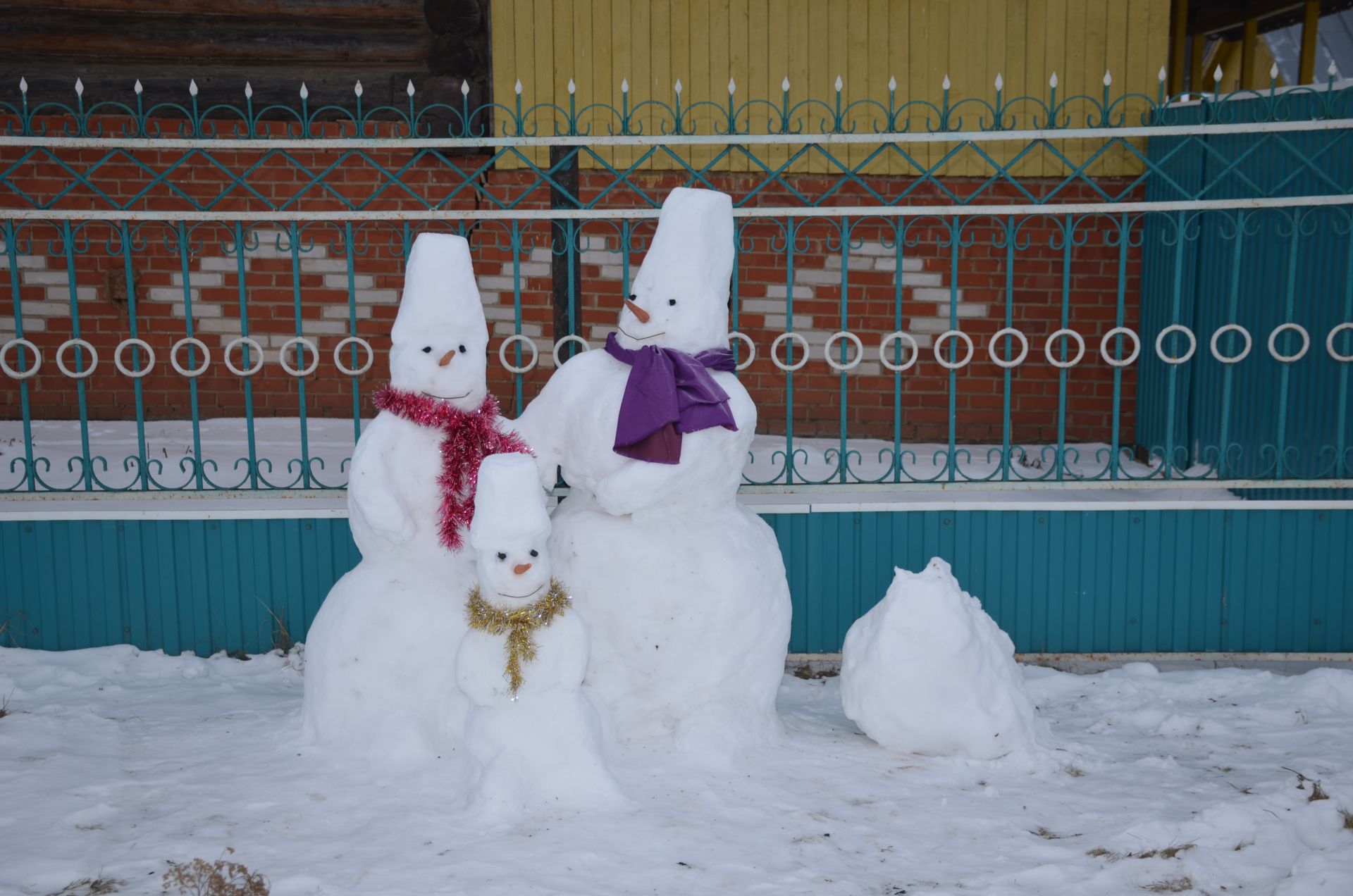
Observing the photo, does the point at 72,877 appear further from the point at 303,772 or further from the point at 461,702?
the point at 461,702

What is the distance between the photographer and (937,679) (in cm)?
420

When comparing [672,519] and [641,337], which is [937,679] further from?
[641,337]

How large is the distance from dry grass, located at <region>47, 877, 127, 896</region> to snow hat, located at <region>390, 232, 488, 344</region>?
183 centimetres

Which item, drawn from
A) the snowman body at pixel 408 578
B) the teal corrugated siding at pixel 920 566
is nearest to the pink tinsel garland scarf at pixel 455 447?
the snowman body at pixel 408 578

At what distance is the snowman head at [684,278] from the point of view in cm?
422

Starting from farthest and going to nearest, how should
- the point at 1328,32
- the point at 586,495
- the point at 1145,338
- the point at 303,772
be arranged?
1. the point at 1328,32
2. the point at 1145,338
3. the point at 586,495
4. the point at 303,772

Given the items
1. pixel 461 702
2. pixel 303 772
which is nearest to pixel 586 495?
pixel 461 702

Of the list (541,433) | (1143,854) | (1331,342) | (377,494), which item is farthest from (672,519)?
(1331,342)

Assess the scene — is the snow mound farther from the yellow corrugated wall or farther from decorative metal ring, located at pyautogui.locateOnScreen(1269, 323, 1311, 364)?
the yellow corrugated wall

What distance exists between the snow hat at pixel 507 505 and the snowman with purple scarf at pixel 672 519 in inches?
17.4

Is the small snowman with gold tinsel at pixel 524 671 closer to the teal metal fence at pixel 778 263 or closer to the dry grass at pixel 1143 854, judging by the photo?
the dry grass at pixel 1143 854

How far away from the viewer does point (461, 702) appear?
4188mm

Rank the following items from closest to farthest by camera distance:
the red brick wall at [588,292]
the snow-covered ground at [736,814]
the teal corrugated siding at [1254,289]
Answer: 1. the snow-covered ground at [736,814]
2. the teal corrugated siding at [1254,289]
3. the red brick wall at [588,292]

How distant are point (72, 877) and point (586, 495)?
6.39 feet
